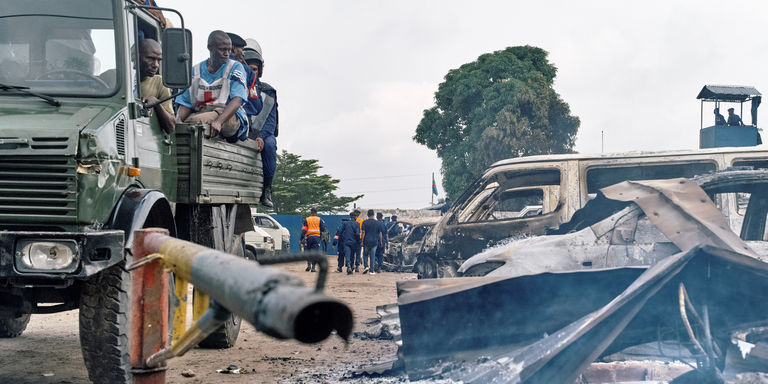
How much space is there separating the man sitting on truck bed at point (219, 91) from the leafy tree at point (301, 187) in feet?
122

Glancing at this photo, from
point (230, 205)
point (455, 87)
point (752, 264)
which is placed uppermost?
point (455, 87)

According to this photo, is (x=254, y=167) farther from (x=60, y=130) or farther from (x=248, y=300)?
(x=248, y=300)

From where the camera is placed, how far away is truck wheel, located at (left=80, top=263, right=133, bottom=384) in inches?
162

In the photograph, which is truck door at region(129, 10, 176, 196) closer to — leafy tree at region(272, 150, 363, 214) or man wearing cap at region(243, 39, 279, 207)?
man wearing cap at region(243, 39, 279, 207)

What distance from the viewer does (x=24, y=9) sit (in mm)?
4691

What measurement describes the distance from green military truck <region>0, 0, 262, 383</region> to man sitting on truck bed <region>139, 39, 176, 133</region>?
8 cm

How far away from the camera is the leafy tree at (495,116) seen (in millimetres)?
33719

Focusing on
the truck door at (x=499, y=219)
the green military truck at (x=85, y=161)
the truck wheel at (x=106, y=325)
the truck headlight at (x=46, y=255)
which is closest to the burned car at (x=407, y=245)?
the truck door at (x=499, y=219)

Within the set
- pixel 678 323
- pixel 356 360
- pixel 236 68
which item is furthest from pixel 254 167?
pixel 678 323

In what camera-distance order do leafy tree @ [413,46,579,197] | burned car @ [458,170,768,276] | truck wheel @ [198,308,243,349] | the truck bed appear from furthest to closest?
leafy tree @ [413,46,579,197]
truck wheel @ [198,308,243,349]
burned car @ [458,170,768,276]
the truck bed

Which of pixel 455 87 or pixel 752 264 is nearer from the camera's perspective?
pixel 752 264

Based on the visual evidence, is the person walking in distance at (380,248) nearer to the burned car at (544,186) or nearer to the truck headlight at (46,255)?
the burned car at (544,186)

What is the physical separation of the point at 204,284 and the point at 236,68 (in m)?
4.72

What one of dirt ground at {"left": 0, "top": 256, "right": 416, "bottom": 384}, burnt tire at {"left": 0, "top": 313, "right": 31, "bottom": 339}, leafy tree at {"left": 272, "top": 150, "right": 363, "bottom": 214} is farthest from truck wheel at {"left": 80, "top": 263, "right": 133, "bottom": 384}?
leafy tree at {"left": 272, "top": 150, "right": 363, "bottom": 214}
